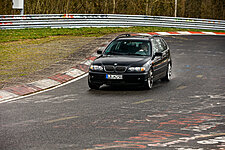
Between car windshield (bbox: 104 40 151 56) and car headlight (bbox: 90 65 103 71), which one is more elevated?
car windshield (bbox: 104 40 151 56)

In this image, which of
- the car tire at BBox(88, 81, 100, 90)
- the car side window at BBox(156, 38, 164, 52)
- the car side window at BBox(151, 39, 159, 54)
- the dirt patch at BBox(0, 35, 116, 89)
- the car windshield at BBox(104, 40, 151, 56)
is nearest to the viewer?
the car tire at BBox(88, 81, 100, 90)

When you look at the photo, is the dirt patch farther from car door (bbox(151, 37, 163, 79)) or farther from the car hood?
car door (bbox(151, 37, 163, 79))

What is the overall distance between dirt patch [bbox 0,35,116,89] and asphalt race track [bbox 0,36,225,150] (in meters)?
1.57

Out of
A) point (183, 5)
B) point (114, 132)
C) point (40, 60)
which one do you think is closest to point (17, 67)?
point (40, 60)

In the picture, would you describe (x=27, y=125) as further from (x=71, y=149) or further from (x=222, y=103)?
(x=222, y=103)

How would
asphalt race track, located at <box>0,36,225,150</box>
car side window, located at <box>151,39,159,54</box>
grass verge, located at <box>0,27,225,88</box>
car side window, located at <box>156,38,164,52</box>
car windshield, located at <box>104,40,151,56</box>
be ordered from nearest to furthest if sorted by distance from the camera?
asphalt race track, located at <box>0,36,225,150</box> → car windshield, located at <box>104,40,151,56</box> → car side window, located at <box>151,39,159,54</box> → car side window, located at <box>156,38,164,52</box> → grass verge, located at <box>0,27,225,88</box>

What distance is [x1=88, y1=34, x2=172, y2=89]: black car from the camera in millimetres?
13000

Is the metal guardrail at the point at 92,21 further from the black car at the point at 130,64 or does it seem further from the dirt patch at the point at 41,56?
the black car at the point at 130,64

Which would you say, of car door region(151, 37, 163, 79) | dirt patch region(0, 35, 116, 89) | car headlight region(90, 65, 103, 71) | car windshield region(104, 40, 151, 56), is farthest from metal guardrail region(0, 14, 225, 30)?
car headlight region(90, 65, 103, 71)

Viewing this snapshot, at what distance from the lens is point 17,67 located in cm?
1695

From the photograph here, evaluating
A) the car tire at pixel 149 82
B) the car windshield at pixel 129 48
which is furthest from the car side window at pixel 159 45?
the car tire at pixel 149 82

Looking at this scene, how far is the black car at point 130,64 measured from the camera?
1300 cm

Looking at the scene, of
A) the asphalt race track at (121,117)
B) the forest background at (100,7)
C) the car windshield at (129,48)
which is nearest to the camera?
the asphalt race track at (121,117)

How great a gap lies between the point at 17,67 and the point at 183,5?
57185 millimetres
